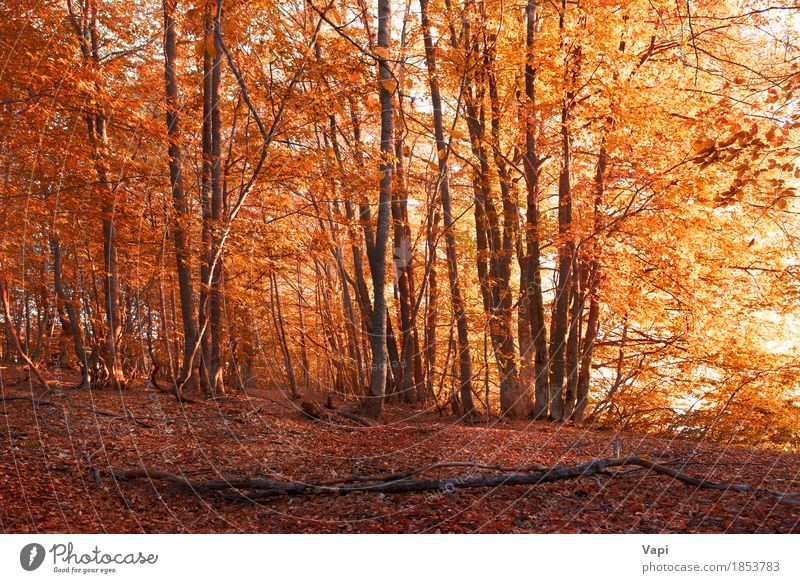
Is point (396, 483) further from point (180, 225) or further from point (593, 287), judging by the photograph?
point (593, 287)

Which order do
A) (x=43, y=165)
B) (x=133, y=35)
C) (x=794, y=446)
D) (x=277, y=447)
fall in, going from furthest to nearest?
1. (x=133, y=35)
2. (x=794, y=446)
3. (x=43, y=165)
4. (x=277, y=447)

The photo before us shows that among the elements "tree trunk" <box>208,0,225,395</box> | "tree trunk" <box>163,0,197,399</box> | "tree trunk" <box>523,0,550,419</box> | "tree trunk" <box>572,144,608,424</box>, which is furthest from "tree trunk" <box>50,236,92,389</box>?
"tree trunk" <box>572,144,608,424</box>

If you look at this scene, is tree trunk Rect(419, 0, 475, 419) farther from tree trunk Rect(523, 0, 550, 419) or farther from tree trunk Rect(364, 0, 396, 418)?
tree trunk Rect(364, 0, 396, 418)

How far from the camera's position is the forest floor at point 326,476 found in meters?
3.44

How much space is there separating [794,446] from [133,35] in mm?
13640

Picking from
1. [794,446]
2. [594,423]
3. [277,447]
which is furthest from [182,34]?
[794,446]

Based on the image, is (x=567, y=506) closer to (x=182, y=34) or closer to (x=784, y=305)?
(x=784, y=305)

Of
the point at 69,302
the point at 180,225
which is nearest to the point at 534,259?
the point at 180,225

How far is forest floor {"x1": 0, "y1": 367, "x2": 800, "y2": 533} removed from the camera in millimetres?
3438

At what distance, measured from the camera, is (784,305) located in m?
8.28

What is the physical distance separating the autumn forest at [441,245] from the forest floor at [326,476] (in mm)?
37

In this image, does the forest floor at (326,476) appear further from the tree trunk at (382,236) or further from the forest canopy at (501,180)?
the forest canopy at (501,180)
